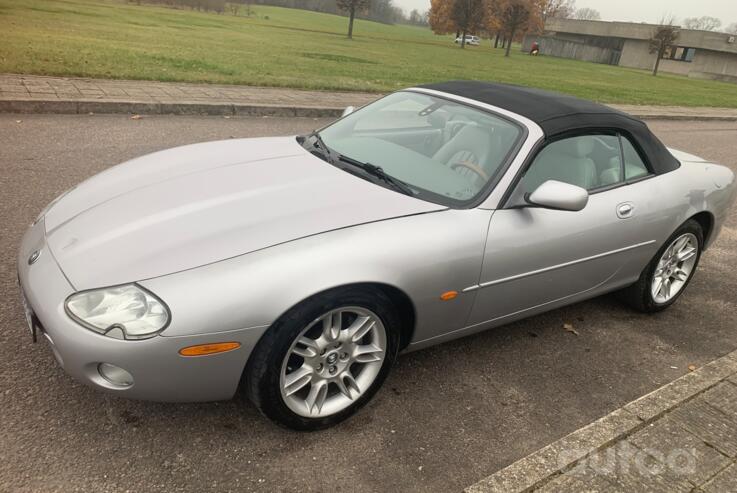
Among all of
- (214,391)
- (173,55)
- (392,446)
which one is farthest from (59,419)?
(173,55)

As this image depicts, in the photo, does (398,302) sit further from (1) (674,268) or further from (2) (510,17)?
(2) (510,17)

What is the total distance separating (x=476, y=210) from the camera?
8.84 ft

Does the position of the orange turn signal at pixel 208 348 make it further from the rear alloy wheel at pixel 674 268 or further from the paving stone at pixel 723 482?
the rear alloy wheel at pixel 674 268

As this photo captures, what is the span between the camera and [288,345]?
7.12ft

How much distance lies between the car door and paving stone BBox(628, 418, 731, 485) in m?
0.83

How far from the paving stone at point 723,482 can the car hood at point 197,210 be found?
1.57 metres

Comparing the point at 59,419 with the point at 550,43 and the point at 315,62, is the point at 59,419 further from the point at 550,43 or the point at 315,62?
the point at 550,43

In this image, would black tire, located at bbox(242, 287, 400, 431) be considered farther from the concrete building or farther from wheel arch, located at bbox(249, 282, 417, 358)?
the concrete building

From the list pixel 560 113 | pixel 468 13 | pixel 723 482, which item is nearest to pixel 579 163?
pixel 560 113

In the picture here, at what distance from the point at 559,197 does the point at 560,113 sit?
719mm

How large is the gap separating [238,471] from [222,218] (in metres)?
1.01

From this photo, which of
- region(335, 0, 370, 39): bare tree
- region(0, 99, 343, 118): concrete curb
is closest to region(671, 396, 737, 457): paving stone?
region(0, 99, 343, 118): concrete curb

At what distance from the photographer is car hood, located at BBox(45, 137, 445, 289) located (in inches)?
85.9

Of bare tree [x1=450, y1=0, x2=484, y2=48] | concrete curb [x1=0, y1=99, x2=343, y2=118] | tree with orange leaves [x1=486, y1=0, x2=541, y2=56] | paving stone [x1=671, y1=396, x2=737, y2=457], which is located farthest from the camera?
bare tree [x1=450, y1=0, x2=484, y2=48]
